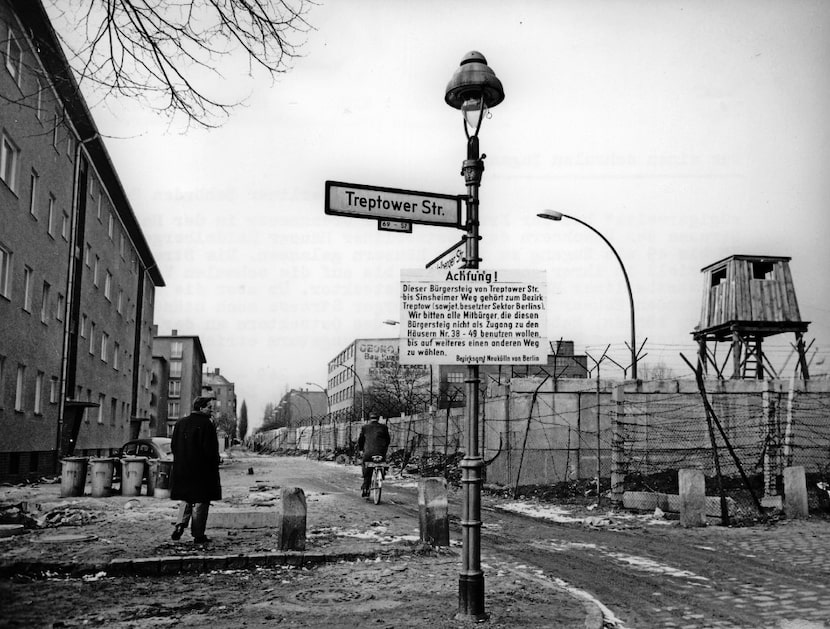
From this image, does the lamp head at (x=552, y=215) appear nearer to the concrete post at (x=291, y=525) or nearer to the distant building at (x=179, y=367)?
the concrete post at (x=291, y=525)

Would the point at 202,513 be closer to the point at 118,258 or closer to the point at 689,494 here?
the point at 689,494

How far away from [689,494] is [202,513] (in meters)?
7.51

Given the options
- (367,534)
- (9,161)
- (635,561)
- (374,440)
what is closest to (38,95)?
(9,161)

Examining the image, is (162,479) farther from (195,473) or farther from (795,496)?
(795,496)

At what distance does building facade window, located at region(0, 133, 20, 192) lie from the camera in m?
19.8

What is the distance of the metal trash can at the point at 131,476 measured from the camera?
639 inches

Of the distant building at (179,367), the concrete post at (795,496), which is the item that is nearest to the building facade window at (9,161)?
the concrete post at (795,496)

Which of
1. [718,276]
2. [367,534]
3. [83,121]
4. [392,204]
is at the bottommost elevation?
[367,534]

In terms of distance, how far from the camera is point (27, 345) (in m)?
21.9

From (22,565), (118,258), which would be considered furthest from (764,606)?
(118,258)

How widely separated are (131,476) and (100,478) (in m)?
0.65

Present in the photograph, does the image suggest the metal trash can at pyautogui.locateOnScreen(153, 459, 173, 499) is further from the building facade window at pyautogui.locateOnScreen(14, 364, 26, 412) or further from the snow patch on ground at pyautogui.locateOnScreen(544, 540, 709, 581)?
the snow patch on ground at pyautogui.locateOnScreen(544, 540, 709, 581)

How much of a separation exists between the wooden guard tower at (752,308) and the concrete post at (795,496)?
1335 centimetres

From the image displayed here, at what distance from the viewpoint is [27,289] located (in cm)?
2217
